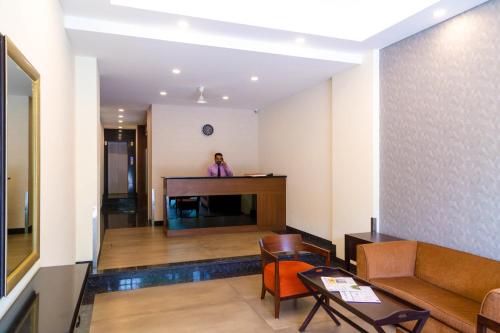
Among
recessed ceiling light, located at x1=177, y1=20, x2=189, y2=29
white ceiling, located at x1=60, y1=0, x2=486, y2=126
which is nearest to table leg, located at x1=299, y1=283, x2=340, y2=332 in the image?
white ceiling, located at x1=60, y1=0, x2=486, y2=126

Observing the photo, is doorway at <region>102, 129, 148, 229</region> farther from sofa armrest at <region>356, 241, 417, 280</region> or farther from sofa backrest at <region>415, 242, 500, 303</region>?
sofa backrest at <region>415, 242, 500, 303</region>

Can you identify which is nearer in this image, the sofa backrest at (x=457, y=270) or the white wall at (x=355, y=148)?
the sofa backrest at (x=457, y=270)

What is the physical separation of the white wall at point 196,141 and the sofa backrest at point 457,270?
5205 millimetres

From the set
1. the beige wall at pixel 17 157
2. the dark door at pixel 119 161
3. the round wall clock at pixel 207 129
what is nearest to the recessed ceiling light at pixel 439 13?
the beige wall at pixel 17 157

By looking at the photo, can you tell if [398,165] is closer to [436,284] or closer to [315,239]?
[436,284]

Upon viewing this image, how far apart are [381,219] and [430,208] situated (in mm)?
776

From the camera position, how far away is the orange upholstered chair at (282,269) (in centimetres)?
330

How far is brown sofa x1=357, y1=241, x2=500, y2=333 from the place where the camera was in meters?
2.50

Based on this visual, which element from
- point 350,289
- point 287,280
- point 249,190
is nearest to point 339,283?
point 350,289

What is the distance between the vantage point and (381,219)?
4328mm

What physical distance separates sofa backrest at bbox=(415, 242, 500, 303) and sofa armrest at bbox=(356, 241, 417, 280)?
0.29ft

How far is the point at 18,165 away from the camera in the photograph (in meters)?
1.80

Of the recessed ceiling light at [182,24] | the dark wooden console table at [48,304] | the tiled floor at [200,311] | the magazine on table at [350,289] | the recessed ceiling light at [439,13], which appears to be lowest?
the tiled floor at [200,311]

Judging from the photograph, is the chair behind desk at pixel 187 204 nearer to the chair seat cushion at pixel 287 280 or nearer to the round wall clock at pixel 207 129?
the round wall clock at pixel 207 129
